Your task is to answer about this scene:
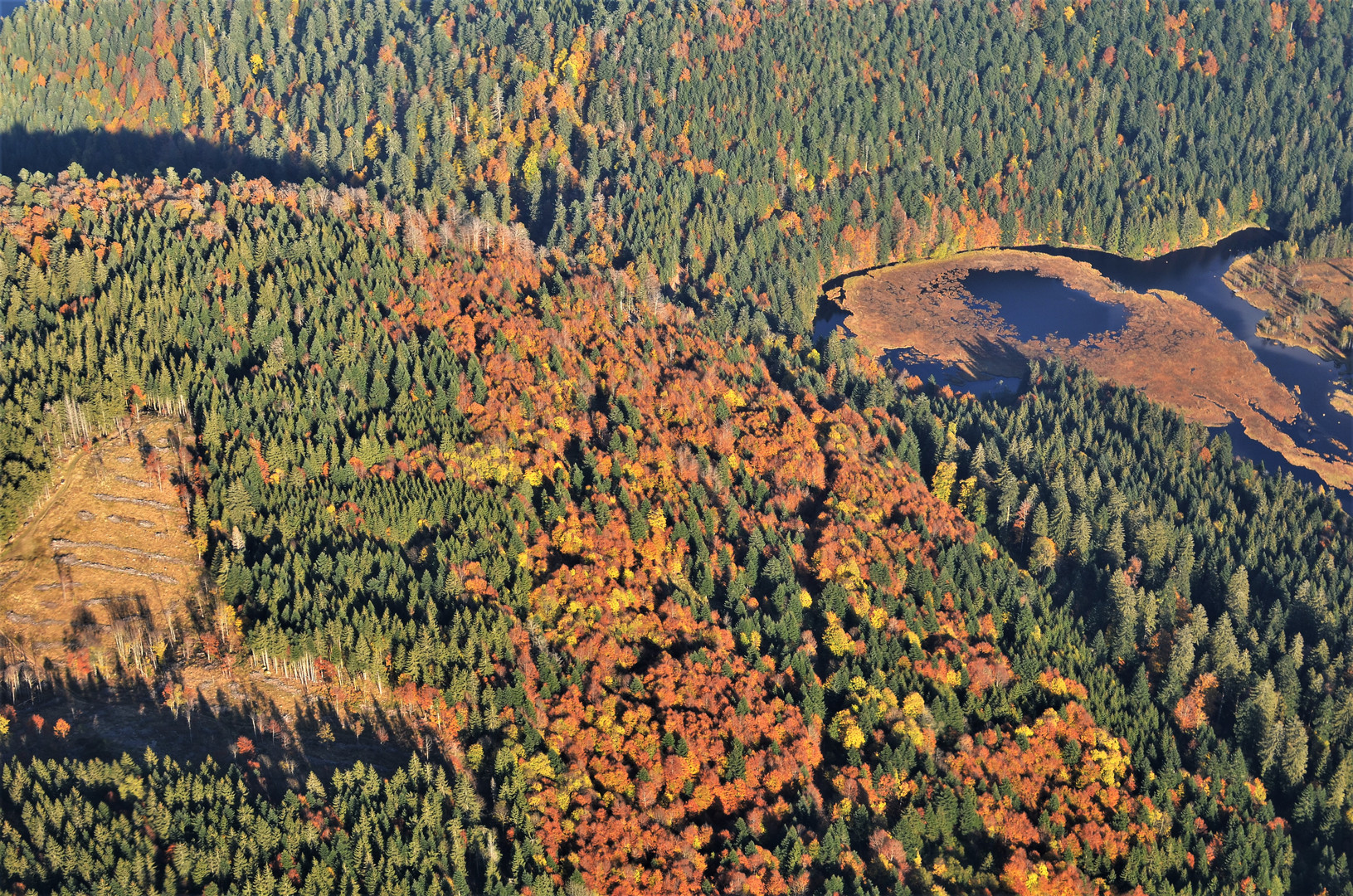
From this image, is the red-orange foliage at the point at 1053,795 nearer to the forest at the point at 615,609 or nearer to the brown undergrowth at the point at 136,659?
the forest at the point at 615,609

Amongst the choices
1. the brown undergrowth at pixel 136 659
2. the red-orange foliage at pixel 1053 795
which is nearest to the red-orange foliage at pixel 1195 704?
the red-orange foliage at pixel 1053 795

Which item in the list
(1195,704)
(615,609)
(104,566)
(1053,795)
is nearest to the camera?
(104,566)

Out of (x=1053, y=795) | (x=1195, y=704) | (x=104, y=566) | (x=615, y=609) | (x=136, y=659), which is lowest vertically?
(x=1053, y=795)

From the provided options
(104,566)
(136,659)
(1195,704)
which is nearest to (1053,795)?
(1195,704)

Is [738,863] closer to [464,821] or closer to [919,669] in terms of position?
[464,821]

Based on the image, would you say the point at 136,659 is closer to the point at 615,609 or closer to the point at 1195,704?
the point at 615,609

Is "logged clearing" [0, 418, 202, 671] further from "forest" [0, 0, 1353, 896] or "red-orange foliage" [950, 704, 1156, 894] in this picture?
"red-orange foliage" [950, 704, 1156, 894]

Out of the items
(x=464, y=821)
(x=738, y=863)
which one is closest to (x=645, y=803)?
(x=738, y=863)

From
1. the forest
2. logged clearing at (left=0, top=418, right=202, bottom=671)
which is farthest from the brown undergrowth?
the forest

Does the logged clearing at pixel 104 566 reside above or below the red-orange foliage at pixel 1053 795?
above
